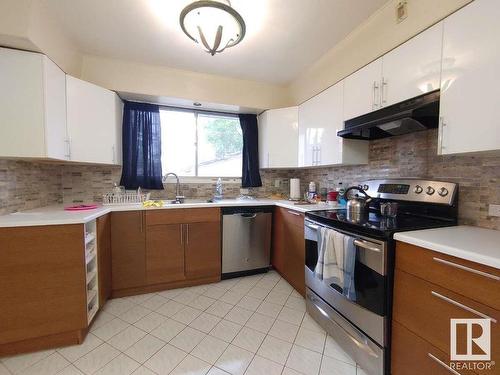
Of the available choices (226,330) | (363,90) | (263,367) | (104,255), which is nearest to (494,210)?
(363,90)

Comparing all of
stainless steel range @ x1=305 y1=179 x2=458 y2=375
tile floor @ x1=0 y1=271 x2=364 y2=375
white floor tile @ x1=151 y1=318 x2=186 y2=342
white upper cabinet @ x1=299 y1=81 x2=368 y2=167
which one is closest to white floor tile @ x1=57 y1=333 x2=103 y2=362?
tile floor @ x1=0 y1=271 x2=364 y2=375

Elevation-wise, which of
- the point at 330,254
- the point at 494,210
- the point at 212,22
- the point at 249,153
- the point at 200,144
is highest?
the point at 212,22

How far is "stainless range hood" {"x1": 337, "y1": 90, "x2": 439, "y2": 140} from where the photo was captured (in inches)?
51.9

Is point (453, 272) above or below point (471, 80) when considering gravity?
below

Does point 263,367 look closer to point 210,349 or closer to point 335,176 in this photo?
point 210,349

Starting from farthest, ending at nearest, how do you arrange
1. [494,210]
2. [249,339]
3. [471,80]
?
[249,339] < [494,210] < [471,80]

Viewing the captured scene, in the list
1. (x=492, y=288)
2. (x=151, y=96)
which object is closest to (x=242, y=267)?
(x=492, y=288)

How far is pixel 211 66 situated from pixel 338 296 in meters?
2.56

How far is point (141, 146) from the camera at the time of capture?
2602 millimetres

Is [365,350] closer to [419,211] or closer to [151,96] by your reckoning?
[419,211]

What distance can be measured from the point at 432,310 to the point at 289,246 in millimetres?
1373

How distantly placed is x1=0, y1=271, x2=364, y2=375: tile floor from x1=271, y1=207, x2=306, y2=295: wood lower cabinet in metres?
0.22

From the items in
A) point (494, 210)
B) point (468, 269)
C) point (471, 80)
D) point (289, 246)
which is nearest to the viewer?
point (468, 269)

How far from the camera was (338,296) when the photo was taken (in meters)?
1.50
